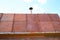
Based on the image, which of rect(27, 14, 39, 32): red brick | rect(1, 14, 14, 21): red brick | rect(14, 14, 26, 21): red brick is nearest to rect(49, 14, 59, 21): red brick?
rect(27, 14, 39, 32): red brick

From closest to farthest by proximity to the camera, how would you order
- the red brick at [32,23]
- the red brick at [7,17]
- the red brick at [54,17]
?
the red brick at [32,23] < the red brick at [7,17] < the red brick at [54,17]

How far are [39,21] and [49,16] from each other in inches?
20.1

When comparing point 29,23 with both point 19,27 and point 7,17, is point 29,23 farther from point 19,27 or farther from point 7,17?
point 7,17

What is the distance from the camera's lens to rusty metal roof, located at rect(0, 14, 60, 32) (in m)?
3.12

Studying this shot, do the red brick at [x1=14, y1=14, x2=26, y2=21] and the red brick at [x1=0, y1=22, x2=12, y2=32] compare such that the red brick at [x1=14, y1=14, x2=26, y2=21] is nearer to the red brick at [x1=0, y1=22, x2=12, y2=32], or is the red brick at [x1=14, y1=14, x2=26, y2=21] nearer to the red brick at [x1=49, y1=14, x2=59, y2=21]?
the red brick at [x1=0, y1=22, x2=12, y2=32]

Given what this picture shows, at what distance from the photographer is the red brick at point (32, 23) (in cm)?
312

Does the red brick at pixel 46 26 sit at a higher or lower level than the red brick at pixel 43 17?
lower

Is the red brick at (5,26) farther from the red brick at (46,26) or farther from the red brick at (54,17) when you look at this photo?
the red brick at (54,17)

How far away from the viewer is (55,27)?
3.23m

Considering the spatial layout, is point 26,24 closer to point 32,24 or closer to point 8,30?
point 32,24

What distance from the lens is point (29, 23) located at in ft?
11.2

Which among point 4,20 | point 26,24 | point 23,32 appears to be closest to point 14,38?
point 23,32

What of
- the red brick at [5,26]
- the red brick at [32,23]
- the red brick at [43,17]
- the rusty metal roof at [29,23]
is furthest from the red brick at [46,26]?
the red brick at [5,26]

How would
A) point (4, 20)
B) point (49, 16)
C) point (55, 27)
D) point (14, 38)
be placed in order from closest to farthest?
point (14, 38) < point (55, 27) < point (4, 20) < point (49, 16)
